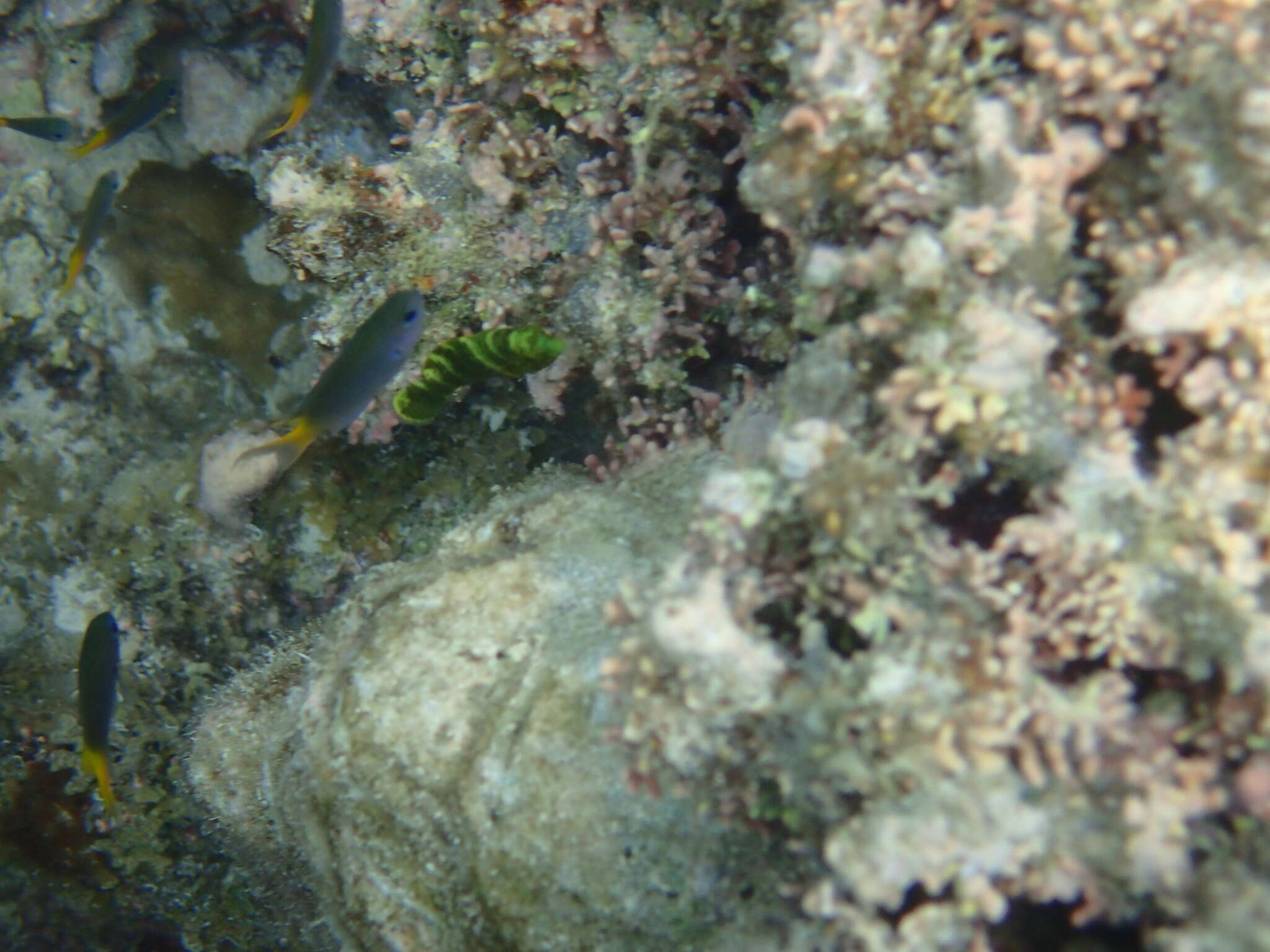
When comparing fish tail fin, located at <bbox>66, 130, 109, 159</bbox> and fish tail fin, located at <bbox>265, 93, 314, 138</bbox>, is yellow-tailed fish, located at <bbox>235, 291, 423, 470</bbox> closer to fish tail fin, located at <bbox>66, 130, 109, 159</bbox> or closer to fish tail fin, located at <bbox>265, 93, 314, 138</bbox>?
fish tail fin, located at <bbox>265, 93, 314, 138</bbox>

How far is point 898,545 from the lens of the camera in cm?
162

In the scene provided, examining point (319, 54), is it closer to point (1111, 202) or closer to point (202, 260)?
point (202, 260)

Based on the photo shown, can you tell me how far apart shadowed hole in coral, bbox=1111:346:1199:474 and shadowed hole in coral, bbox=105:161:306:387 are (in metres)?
4.09

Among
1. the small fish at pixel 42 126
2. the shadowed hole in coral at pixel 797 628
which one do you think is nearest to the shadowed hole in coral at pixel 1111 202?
the shadowed hole in coral at pixel 797 628

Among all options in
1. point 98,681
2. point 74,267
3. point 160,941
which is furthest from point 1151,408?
point 160,941

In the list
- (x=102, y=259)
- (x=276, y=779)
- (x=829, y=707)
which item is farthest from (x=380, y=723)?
(x=102, y=259)

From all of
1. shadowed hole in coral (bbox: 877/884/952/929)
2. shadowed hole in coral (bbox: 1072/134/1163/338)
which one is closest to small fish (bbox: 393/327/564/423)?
shadowed hole in coral (bbox: 1072/134/1163/338)

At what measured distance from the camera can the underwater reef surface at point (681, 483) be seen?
1.48 m

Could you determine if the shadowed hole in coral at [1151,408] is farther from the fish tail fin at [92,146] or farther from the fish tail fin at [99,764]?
the fish tail fin at [92,146]

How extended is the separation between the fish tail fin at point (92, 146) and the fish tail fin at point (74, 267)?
574mm

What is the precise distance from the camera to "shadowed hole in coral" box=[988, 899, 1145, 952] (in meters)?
1.59

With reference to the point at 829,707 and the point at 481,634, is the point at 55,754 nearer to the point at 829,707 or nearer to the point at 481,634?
the point at 481,634

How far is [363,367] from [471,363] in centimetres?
44

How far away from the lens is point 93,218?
12.9ft
